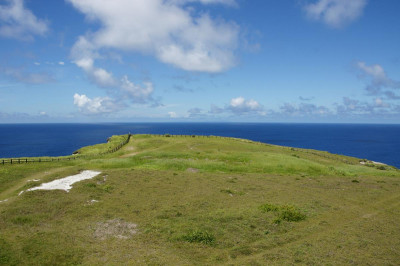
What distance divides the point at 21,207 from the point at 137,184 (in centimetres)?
1610

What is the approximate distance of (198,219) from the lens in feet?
86.8

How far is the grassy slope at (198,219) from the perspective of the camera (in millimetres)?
19219

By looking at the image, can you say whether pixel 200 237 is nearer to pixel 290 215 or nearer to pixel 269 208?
pixel 269 208

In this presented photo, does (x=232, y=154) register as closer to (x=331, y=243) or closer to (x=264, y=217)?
(x=264, y=217)

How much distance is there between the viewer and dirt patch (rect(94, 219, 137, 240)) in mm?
22484

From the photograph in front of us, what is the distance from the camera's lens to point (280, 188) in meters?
41.6

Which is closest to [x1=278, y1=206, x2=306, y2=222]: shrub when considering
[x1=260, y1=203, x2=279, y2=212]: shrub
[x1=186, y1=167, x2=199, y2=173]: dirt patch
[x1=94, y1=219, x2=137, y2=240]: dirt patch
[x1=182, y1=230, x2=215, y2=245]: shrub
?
[x1=260, y1=203, x2=279, y2=212]: shrub

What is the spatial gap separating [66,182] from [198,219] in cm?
2407

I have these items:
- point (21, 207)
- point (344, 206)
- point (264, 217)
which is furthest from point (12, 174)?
point (344, 206)

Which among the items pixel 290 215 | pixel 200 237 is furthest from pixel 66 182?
pixel 290 215

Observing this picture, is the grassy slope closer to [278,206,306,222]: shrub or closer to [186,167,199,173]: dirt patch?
[278,206,306,222]: shrub

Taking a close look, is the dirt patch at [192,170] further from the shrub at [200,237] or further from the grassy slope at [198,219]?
the shrub at [200,237]

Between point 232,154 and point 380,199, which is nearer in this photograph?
point 380,199

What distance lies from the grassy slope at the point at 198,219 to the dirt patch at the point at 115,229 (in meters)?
0.58
